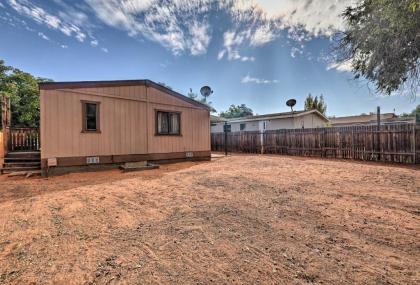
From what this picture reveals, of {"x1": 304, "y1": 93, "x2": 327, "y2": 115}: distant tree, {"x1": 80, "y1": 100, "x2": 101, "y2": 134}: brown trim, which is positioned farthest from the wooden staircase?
{"x1": 304, "y1": 93, "x2": 327, "y2": 115}: distant tree

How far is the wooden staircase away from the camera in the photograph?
7.52 meters

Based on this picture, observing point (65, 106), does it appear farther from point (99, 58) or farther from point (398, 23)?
point (398, 23)

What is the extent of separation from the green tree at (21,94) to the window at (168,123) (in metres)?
10.7

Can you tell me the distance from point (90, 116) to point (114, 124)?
88 centimetres

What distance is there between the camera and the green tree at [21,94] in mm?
14125

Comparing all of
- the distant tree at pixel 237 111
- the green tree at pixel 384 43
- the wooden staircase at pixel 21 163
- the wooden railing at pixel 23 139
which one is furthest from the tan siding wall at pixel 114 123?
the distant tree at pixel 237 111

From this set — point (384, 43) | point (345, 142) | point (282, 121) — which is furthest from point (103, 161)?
point (282, 121)

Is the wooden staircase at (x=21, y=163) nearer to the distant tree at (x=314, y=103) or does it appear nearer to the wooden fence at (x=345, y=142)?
the wooden fence at (x=345, y=142)

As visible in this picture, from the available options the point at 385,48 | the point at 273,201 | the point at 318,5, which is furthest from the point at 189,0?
the point at 273,201

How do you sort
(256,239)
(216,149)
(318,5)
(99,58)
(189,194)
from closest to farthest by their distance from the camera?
(256,239), (189,194), (318,5), (99,58), (216,149)

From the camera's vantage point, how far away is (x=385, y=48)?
5.85m

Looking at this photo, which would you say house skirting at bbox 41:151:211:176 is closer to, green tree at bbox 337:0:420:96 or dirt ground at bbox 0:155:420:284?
dirt ground at bbox 0:155:420:284

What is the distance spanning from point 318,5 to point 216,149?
Result: 12705mm

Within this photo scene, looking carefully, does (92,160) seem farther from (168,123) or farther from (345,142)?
(345,142)
